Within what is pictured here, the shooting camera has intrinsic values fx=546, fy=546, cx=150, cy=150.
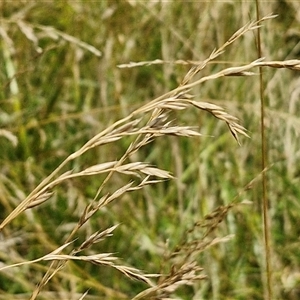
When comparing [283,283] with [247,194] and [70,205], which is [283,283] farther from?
[70,205]

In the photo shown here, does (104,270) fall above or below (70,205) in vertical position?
below

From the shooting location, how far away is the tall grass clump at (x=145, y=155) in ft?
4.06

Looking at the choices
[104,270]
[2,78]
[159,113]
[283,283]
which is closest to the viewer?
[159,113]

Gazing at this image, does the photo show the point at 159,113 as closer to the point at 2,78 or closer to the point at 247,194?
the point at 247,194

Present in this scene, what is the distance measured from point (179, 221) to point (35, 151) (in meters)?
0.43

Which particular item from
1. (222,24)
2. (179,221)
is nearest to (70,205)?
(179,221)

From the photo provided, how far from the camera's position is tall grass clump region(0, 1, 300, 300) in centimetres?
124

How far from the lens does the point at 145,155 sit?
159cm

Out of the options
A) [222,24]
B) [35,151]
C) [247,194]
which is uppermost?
[222,24]

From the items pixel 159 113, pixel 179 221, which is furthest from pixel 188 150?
pixel 159 113

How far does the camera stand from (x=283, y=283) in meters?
1.18

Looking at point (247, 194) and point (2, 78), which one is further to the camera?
point (2, 78)

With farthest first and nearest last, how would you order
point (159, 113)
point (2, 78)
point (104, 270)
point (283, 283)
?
point (2, 78), point (104, 270), point (283, 283), point (159, 113)

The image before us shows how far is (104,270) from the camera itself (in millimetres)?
1293
